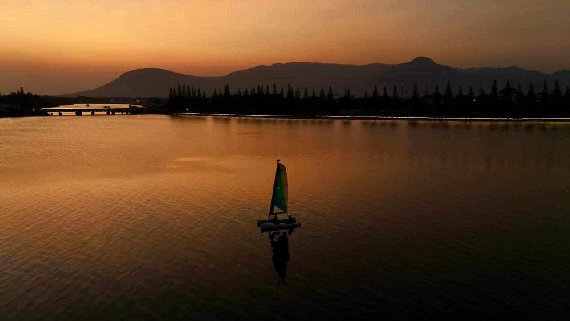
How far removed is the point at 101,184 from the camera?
6184 cm

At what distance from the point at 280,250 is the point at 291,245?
154 centimetres

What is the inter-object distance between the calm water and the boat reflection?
6.2 inches

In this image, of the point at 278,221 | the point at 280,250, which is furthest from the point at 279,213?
the point at 280,250

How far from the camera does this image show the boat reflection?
31.0 meters

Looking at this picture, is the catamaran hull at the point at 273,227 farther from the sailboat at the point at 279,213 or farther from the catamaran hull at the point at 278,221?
the catamaran hull at the point at 278,221

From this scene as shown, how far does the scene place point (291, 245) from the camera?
35781 millimetres

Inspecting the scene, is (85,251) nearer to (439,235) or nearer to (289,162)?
(439,235)

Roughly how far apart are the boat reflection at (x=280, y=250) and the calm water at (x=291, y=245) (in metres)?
0.16

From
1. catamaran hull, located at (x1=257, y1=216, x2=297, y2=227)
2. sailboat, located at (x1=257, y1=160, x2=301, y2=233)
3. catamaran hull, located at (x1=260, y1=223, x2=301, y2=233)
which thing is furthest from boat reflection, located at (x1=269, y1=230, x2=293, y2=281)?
catamaran hull, located at (x1=257, y1=216, x2=297, y2=227)

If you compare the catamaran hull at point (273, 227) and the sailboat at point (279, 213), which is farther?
the sailboat at point (279, 213)

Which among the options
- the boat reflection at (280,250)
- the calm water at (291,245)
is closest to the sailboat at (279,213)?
the boat reflection at (280,250)

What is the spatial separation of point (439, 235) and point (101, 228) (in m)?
31.5

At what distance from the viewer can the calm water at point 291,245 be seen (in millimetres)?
25719

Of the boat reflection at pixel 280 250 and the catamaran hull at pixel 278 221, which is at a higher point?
the catamaran hull at pixel 278 221
